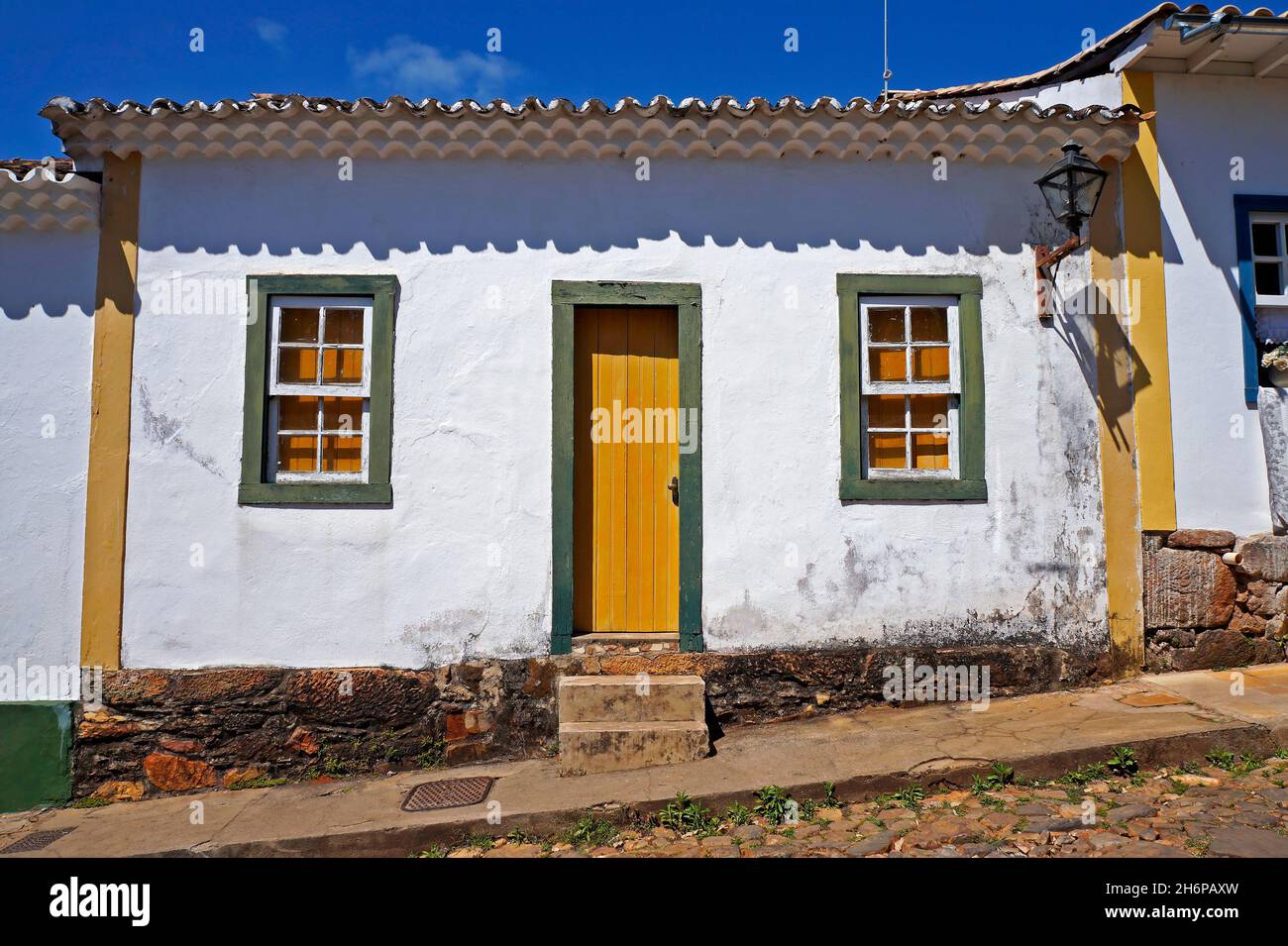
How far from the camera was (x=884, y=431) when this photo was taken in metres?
5.76

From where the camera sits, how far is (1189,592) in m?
5.75

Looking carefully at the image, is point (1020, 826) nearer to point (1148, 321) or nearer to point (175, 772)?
point (1148, 321)

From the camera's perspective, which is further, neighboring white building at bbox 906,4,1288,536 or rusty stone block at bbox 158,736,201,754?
neighboring white building at bbox 906,4,1288,536

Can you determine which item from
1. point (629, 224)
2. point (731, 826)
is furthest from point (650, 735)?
point (629, 224)

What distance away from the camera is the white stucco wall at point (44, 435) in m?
5.47

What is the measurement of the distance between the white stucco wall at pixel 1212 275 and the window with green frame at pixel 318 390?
5202 millimetres

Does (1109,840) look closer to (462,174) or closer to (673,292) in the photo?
(673,292)

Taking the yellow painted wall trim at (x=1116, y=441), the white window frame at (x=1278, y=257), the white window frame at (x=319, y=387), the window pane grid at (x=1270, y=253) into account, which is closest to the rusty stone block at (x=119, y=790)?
the white window frame at (x=319, y=387)

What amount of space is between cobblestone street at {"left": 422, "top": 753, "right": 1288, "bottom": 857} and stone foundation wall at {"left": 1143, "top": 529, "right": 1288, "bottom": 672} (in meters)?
1.23

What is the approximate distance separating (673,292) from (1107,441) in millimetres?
3024

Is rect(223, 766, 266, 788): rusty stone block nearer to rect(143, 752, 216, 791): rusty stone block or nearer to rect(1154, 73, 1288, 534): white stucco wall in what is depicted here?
rect(143, 752, 216, 791): rusty stone block

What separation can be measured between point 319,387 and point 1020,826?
15.2 ft

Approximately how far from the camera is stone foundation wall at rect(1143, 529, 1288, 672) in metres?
5.73
